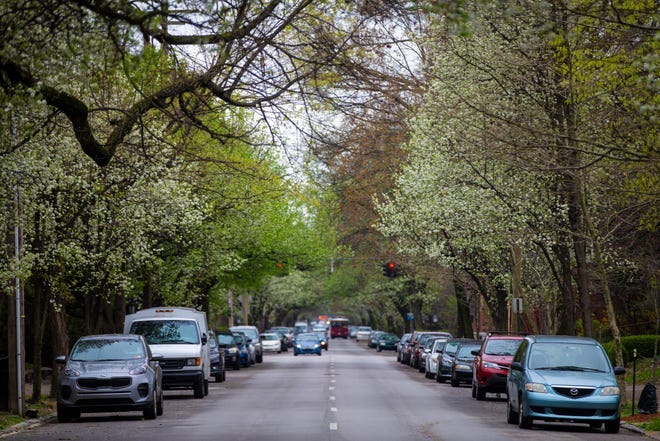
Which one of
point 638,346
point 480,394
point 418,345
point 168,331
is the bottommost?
point 480,394

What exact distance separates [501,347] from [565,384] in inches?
402

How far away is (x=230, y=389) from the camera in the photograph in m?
33.9

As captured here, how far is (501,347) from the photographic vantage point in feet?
97.4

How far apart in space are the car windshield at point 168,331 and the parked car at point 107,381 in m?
6.00

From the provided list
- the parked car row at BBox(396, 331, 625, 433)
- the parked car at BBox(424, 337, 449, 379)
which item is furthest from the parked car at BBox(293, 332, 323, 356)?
the parked car row at BBox(396, 331, 625, 433)

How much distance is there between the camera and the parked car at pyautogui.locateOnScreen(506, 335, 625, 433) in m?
19.4

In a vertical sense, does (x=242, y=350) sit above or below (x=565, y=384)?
below

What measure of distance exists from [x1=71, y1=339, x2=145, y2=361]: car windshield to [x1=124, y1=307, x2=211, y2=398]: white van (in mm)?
5222

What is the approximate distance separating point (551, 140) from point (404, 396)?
8867mm

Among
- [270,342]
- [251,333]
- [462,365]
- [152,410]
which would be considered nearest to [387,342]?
[270,342]

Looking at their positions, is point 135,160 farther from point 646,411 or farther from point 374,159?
point 374,159

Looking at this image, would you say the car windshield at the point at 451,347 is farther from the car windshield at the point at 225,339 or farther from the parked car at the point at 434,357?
the car windshield at the point at 225,339

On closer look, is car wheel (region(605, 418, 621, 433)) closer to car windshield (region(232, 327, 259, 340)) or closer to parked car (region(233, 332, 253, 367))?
parked car (region(233, 332, 253, 367))

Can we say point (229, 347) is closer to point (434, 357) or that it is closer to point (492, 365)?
point (434, 357)
